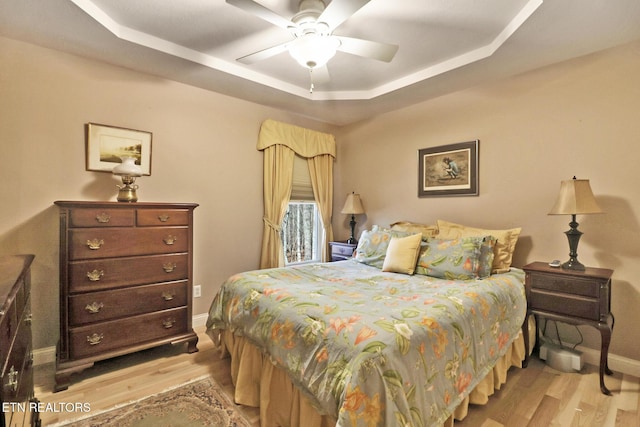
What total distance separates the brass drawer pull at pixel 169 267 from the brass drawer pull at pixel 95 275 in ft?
1.36

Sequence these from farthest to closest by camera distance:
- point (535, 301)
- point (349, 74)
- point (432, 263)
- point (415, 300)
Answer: point (349, 74) < point (432, 263) < point (535, 301) < point (415, 300)

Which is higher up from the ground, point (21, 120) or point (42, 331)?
point (21, 120)

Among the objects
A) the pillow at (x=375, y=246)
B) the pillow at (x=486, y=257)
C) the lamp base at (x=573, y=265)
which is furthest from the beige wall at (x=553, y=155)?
the pillow at (x=375, y=246)

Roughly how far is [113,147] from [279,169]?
1.68 m

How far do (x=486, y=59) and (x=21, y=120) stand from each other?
3710mm

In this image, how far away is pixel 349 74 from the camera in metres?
2.99

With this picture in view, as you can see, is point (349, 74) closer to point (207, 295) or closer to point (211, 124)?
point (211, 124)

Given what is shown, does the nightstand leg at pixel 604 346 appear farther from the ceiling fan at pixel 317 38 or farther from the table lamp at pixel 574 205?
the ceiling fan at pixel 317 38

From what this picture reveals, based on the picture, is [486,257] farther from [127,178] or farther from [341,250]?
[127,178]

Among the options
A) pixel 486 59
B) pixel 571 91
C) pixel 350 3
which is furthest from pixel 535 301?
pixel 350 3

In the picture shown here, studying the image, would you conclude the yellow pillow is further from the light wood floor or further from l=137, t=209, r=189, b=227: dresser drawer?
l=137, t=209, r=189, b=227: dresser drawer

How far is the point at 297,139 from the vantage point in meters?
3.84

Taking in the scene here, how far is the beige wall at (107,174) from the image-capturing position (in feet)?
7.41

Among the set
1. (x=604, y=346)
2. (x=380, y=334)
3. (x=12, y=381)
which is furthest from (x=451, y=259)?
(x=12, y=381)
